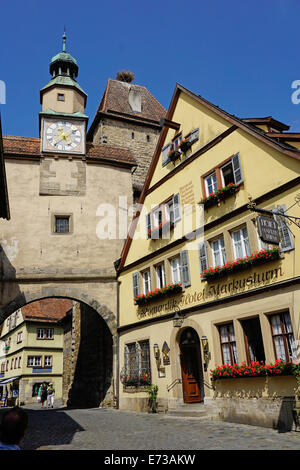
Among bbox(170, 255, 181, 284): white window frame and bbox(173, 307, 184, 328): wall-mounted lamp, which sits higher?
bbox(170, 255, 181, 284): white window frame

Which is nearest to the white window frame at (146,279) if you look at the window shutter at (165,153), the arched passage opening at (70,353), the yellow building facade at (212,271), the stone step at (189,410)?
the yellow building facade at (212,271)

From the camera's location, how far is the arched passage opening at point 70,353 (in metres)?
17.8

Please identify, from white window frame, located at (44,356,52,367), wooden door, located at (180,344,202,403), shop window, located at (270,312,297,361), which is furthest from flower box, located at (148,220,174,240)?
white window frame, located at (44,356,52,367)

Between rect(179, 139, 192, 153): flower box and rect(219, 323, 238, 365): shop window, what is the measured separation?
6.64 meters

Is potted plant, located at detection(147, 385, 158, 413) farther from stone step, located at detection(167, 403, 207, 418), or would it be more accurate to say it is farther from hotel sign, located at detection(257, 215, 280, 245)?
hotel sign, located at detection(257, 215, 280, 245)

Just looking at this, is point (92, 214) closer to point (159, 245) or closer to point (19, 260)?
point (19, 260)

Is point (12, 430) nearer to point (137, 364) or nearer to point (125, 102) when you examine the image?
point (137, 364)

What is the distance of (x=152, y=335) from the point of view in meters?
14.7

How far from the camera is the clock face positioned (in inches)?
786

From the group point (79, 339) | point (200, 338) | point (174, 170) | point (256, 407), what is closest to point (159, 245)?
point (174, 170)

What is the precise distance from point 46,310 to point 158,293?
28.0 m

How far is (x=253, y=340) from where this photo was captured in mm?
10633
